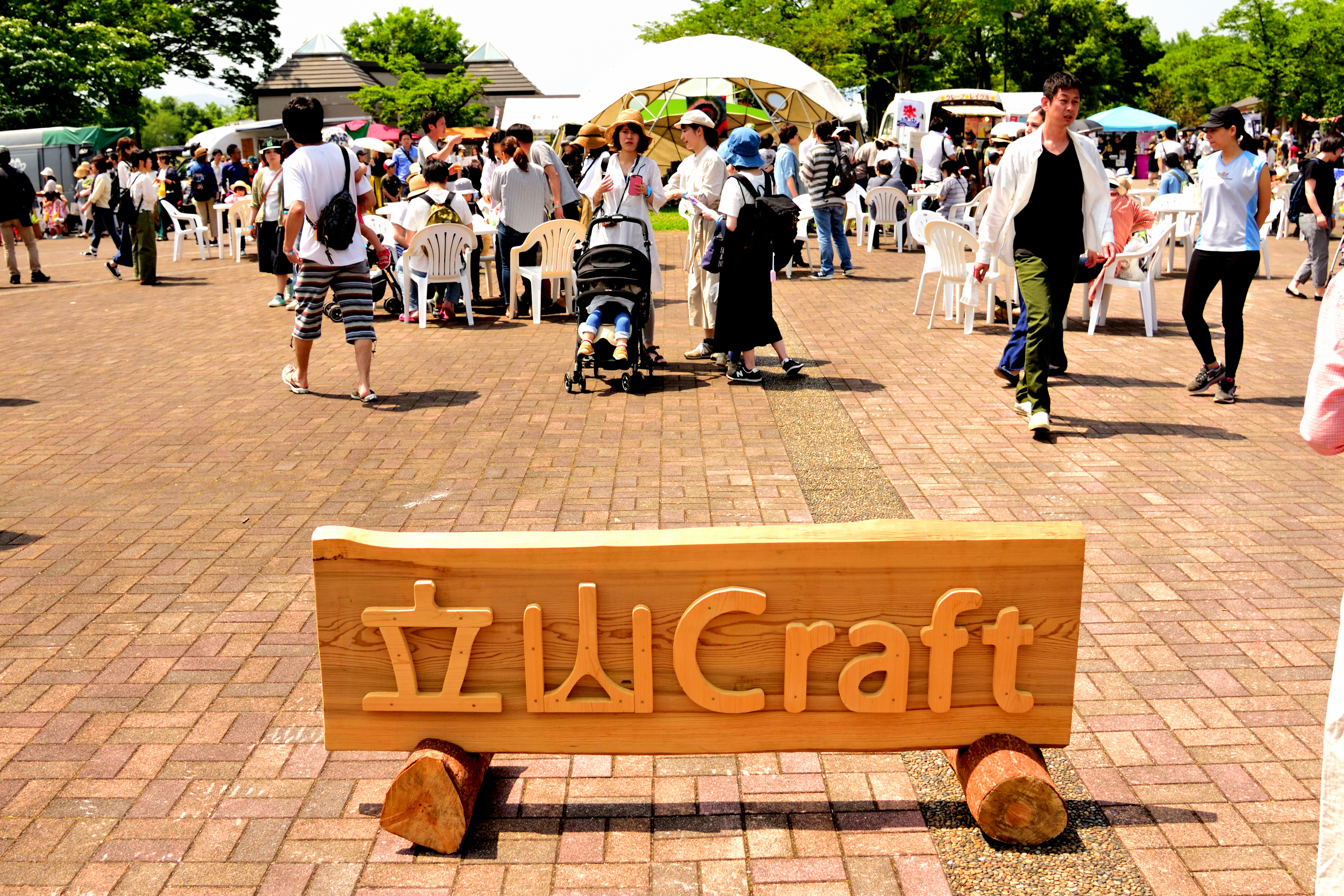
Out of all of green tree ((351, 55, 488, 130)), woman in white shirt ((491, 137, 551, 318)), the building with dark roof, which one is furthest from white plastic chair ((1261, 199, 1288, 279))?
the building with dark roof

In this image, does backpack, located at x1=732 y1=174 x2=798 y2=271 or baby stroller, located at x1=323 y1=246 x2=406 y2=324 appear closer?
backpack, located at x1=732 y1=174 x2=798 y2=271

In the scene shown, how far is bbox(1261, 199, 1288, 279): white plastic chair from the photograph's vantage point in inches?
584

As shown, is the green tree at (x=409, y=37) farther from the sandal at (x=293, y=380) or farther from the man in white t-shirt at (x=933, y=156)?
the sandal at (x=293, y=380)

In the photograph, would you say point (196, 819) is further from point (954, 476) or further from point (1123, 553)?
point (954, 476)

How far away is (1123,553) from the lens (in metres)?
5.28

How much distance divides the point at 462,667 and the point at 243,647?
1.68 metres

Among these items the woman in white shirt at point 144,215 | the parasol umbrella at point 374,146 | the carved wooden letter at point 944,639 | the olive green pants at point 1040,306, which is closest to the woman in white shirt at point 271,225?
the woman in white shirt at point 144,215

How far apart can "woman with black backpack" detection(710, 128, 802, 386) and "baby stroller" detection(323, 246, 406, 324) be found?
14.1 feet

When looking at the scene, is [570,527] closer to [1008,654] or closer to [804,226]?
[1008,654]

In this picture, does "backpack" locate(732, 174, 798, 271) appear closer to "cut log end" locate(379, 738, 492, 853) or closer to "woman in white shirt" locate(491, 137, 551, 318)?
"woman in white shirt" locate(491, 137, 551, 318)

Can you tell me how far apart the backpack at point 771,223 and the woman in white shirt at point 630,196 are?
0.82 meters

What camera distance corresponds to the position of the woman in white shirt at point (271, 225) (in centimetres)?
1276

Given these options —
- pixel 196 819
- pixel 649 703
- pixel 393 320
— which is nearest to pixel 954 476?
pixel 649 703

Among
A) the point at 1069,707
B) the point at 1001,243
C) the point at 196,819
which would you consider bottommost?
the point at 196,819
